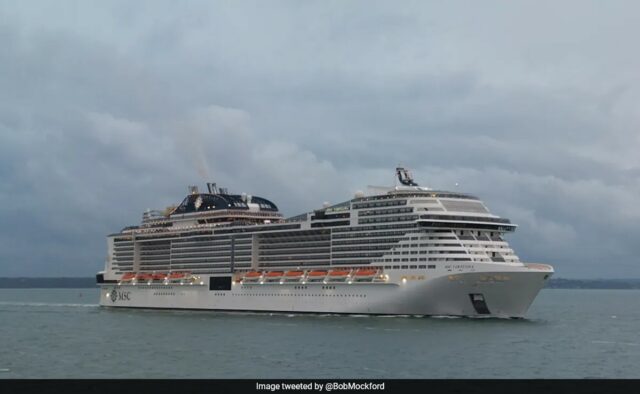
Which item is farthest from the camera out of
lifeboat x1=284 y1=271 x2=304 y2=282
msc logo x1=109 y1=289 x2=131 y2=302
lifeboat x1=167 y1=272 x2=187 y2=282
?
msc logo x1=109 y1=289 x2=131 y2=302

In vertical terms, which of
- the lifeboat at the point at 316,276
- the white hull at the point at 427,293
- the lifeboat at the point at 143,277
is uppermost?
the lifeboat at the point at 143,277

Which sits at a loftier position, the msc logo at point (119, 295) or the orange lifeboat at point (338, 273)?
the orange lifeboat at point (338, 273)

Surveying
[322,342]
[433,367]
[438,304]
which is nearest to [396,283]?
[438,304]

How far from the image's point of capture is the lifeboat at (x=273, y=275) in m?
91.6

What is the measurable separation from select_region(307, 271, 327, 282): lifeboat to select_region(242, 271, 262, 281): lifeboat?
8181 mm

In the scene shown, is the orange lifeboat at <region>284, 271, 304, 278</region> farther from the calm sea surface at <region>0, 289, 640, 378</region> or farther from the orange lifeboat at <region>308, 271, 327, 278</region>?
the calm sea surface at <region>0, 289, 640, 378</region>

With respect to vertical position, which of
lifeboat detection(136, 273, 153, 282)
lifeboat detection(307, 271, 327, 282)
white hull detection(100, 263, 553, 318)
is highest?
lifeboat detection(136, 273, 153, 282)

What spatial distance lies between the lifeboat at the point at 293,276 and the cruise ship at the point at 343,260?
0.54ft

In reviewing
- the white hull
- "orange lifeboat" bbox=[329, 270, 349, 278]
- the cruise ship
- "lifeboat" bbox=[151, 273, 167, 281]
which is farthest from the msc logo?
"orange lifeboat" bbox=[329, 270, 349, 278]

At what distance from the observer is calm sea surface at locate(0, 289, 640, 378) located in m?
48.1

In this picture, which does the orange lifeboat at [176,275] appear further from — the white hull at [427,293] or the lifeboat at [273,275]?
the white hull at [427,293]

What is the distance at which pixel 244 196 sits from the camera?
364 feet

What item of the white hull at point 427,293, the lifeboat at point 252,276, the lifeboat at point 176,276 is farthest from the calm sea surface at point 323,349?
the lifeboat at point 176,276

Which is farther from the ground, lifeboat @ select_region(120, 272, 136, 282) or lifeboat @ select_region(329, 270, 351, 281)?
lifeboat @ select_region(120, 272, 136, 282)
